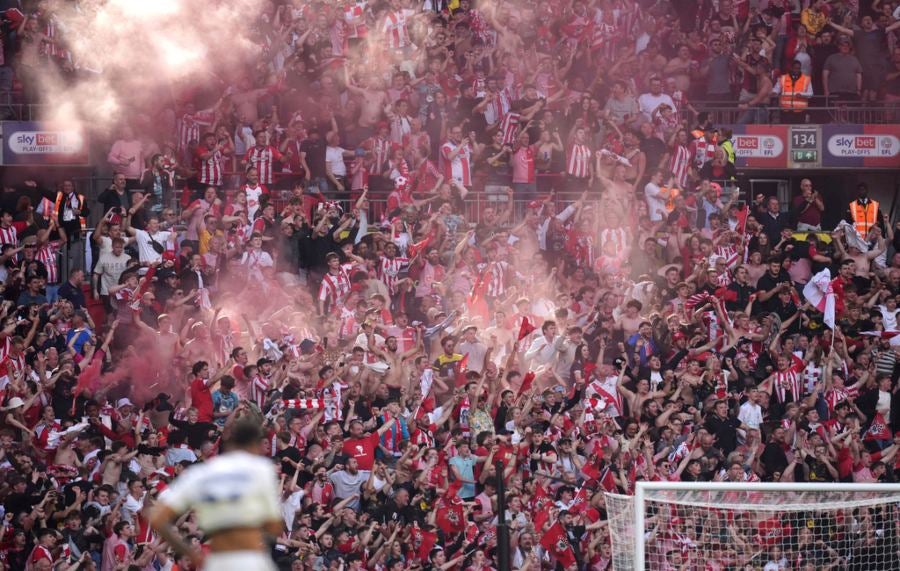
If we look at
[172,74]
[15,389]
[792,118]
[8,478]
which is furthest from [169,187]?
[792,118]

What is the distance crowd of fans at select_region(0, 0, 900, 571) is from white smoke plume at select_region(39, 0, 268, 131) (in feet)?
0.87

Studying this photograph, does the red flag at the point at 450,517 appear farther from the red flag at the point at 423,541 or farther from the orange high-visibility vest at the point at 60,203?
the orange high-visibility vest at the point at 60,203

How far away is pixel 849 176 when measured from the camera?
24.5 metres

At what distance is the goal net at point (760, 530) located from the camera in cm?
1448

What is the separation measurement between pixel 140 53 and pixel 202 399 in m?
7.14

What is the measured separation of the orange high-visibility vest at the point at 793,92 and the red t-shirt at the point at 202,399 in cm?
1064

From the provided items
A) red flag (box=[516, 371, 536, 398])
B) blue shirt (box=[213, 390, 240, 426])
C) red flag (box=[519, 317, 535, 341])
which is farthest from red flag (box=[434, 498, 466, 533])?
red flag (box=[519, 317, 535, 341])

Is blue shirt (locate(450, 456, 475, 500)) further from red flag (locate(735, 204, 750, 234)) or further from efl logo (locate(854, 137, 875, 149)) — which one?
efl logo (locate(854, 137, 875, 149))

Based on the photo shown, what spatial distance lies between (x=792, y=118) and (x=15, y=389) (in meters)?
12.2

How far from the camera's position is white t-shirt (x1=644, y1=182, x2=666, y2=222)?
21.3 meters

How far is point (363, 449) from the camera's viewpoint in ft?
54.0

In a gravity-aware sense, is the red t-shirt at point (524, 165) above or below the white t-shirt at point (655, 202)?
above

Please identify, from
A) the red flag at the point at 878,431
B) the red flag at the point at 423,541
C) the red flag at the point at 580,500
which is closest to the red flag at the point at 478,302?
the red flag at the point at 580,500

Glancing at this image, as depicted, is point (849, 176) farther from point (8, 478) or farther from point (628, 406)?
point (8, 478)
